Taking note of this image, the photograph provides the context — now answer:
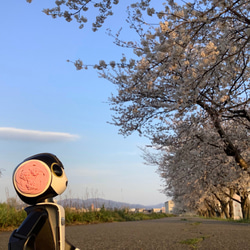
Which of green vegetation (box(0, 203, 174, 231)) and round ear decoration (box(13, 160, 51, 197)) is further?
green vegetation (box(0, 203, 174, 231))

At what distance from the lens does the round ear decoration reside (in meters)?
2.12

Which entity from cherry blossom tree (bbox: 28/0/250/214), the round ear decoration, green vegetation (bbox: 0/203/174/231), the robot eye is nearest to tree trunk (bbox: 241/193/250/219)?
cherry blossom tree (bbox: 28/0/250/214)

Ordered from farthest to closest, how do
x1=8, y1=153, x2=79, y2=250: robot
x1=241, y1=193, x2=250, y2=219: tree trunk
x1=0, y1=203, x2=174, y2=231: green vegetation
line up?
1. x1=241, y1=193, x2=250, y2=219: tree trunk
2. x1=0, y1=203, x2=174, y2=231: green vegetation
3. x1=8, y1=153, x2=79, y2=250: robot

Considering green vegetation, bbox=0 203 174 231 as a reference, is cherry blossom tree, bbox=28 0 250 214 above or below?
above

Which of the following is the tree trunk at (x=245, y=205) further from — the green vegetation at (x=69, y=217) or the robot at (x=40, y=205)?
the robot at (x=40, y=205)

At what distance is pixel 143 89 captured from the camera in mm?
9867

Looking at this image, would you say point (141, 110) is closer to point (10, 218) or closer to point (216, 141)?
point (216, 141)

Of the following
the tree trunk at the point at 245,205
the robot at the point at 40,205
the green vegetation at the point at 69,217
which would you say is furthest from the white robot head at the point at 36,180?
the tree trunk at the point at 245,205

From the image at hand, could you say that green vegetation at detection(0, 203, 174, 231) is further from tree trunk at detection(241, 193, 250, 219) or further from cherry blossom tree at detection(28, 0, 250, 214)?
tree trunk at detection(241, 193, 250, 219)

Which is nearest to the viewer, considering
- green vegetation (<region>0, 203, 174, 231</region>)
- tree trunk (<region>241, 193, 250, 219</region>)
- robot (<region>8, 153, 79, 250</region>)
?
robot (<region>8, 153, 79, 250</region>)

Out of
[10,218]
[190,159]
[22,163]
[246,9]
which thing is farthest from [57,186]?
[190,159]

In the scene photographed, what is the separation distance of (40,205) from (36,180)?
20cm

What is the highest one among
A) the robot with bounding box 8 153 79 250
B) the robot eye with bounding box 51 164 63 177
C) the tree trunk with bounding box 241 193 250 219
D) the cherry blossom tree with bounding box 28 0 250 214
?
the cherry blossom tree with bounding box 28 0 250 214

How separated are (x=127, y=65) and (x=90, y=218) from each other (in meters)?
7.29
